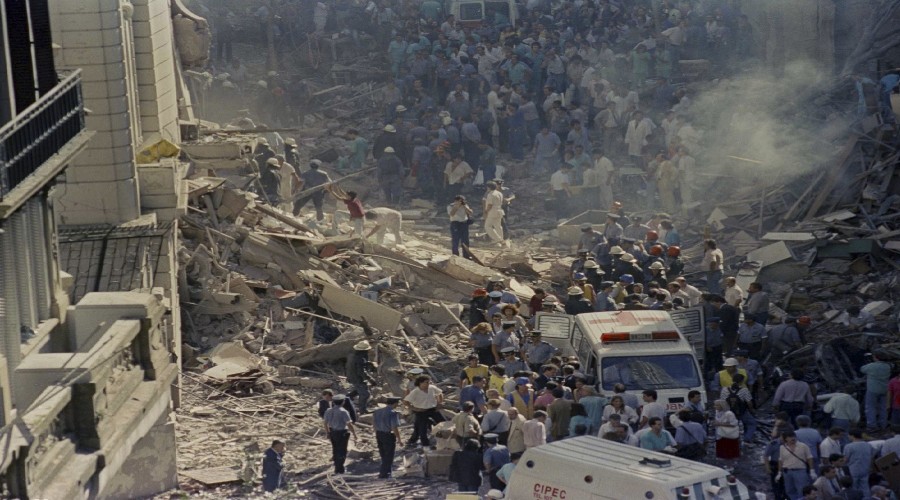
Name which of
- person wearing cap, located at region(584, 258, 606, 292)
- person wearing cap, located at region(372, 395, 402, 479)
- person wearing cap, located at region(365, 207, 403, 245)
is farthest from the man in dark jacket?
person wearing cap, located at region(365, 207, 403, 245)

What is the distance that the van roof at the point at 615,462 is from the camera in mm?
16719

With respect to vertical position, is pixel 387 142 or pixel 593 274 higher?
pixel 387 142

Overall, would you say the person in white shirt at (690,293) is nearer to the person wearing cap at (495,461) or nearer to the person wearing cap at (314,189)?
the person wearing cap at (495,461)

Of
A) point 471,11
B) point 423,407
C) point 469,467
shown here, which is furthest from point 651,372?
point 471,11

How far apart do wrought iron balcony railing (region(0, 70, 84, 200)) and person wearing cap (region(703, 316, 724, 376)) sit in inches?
417

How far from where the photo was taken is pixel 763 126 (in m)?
37.2

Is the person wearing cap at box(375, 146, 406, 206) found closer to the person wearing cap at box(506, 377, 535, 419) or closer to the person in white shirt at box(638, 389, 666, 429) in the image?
the person wearing cap at box(506, 377, 535, 419)

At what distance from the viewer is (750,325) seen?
2473 cm

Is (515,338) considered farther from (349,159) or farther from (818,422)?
(349,159)

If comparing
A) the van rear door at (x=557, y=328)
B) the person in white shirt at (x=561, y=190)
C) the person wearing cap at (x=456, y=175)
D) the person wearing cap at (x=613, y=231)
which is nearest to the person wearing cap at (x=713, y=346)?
the van rear door at (x=557, y=328)

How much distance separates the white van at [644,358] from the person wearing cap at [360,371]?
10.3 ft

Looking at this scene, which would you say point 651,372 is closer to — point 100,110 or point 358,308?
point 358,308

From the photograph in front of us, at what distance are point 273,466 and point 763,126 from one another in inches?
779

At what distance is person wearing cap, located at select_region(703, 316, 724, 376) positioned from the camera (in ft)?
80.6
